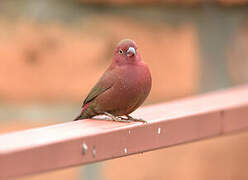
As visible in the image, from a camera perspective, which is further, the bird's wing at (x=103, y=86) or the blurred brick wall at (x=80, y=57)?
the blurred brick wall at (x=80, y=57)

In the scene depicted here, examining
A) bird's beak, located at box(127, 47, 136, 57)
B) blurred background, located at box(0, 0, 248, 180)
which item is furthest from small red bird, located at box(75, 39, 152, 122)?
blurred background, located at box(0, 0, 248, 180)

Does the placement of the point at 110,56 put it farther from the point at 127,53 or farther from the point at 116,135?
the point at 116,135

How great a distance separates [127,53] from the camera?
2041 millimetres

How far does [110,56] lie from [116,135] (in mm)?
1167

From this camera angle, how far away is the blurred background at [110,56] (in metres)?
2.63

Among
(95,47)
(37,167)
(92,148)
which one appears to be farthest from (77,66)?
(37,167)

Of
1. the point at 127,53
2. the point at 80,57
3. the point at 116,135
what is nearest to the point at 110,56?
the point at 80,57

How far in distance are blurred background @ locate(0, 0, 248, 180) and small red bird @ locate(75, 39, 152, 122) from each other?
1.76ft

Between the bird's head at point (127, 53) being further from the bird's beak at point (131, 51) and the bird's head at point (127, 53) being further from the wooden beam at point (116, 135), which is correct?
the wooden beam at point (116, 135)

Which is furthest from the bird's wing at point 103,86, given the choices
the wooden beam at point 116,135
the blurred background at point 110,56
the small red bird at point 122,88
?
the blurred background at point 110,56

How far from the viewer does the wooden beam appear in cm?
134

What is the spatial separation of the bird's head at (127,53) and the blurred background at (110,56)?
58 cm

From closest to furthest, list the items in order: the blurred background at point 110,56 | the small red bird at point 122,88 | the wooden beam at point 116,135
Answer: the wooden beam at point 116,135
the small red bird at point 122,88
the blurred background at point 110,56

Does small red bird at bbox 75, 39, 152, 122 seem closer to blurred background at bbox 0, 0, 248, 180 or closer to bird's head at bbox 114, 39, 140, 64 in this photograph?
bird's head at bbox 114, 39, 140, 64
